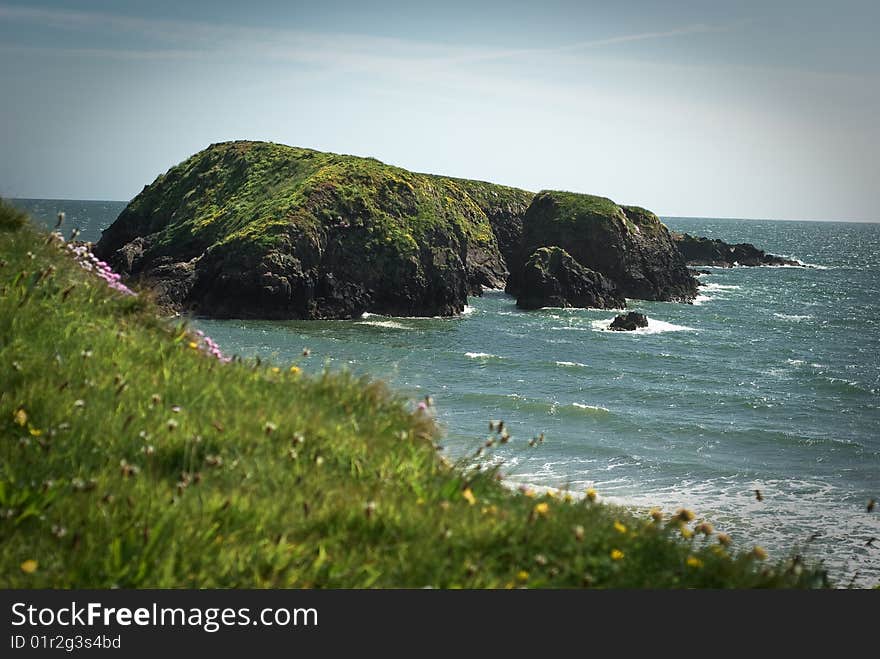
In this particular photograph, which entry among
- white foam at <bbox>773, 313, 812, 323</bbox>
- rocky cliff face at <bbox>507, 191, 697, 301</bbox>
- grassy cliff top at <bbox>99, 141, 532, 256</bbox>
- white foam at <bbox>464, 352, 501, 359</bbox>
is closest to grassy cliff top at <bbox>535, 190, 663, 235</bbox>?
rocky cliff face at <bbox>507, 191, 697, 301</bbox>

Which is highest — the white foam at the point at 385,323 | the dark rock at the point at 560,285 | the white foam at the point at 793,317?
the dark rock at the point at 560,285

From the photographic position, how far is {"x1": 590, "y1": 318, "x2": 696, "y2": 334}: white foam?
5938cm

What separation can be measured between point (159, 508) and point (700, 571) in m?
3.16

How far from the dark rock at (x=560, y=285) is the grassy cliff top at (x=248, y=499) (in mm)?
65186

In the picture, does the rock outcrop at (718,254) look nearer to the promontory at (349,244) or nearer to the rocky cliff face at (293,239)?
the promontory at (349,244)

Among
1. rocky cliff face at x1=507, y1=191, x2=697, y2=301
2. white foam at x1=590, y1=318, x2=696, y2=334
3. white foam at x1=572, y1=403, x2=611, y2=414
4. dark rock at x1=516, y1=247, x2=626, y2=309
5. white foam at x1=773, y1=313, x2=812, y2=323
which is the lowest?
white foam at x1=572, y1=403, x2=611, y2=414

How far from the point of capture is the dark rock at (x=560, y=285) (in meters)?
71.5

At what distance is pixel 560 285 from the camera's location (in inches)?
2884

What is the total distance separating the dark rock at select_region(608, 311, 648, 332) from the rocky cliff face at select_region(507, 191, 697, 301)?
19.9 m

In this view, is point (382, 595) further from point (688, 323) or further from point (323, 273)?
point (688, 323)

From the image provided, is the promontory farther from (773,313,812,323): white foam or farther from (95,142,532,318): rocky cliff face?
(773,313,812,323): white foam

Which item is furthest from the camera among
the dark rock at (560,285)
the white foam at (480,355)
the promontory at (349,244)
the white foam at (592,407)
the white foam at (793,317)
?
the white foam at (793,317)

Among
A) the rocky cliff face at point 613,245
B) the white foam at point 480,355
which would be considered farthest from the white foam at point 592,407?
the rocky cliff face at point 613,245

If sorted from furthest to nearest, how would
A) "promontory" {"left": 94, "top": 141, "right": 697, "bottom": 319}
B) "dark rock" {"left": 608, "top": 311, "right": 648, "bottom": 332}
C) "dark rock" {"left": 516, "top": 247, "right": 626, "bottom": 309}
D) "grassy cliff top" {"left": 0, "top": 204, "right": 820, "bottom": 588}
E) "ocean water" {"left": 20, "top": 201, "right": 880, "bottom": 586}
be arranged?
1. "dark rock" {"left": 516, "top": 247, "right": 626, "bottom": 309}
2. "dark rock" {"left": 608, "top": 311, "right": 648, "bottom": 332}
3. "promontory" {"left": 94, "top": 141, "right": 697, "bottom": 319}
4. "ocean water" {"left": 20, "top": 201, "right": 880, "bottom": 586}
5. "grassy cliff top" {"left": 0, "top": 204, "right": 820, "bottom": 588}
